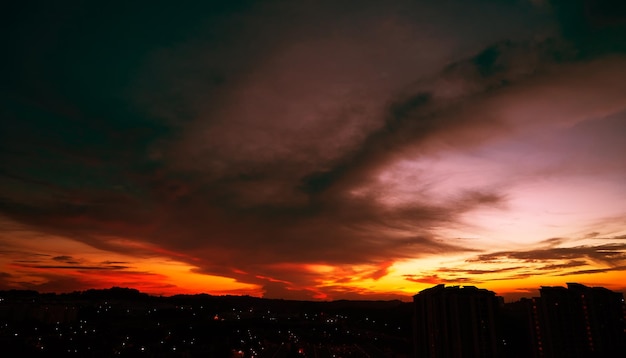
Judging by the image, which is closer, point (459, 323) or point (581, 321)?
point (581, 321)

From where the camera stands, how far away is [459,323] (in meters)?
40.5

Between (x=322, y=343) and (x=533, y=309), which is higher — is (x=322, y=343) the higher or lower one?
the lower one

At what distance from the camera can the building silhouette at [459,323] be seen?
39.1m

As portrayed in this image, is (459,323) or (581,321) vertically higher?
(581,321)

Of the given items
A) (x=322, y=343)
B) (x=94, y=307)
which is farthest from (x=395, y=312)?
(x=94, y=307)

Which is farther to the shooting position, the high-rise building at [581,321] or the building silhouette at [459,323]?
the building silhouette at [459,323]

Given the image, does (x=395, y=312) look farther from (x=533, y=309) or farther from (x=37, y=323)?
(x=37, y=323)

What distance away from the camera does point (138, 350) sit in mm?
42938

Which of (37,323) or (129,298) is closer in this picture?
(37,323)

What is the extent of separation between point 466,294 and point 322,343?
34.1m

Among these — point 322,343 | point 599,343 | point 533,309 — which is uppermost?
point 533,309

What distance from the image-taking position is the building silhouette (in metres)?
39.1

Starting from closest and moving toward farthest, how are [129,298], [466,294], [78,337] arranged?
[466,294]
[78,337]
[129,298]

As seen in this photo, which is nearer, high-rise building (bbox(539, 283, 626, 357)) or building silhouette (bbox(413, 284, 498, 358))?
high-rise building (bbox(539, 283, 626, 357))
